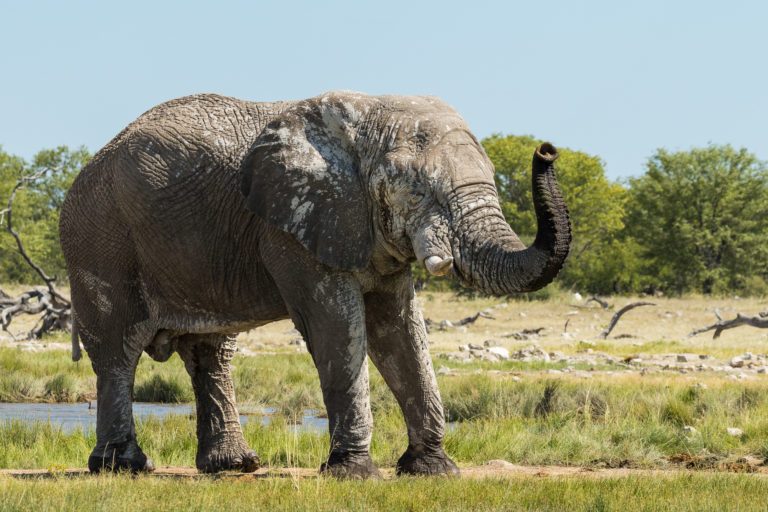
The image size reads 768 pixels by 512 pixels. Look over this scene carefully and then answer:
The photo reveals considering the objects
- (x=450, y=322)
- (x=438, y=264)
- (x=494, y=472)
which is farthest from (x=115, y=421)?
(x=450, y=322)

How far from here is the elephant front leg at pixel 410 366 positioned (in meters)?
8.52

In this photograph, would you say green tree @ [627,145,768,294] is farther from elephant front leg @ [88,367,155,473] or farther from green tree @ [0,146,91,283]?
elephant front leg @ [88,367,155,473]

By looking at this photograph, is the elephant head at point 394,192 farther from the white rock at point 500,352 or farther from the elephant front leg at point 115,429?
the white rock at point 500,352

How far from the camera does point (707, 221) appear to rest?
63.9m

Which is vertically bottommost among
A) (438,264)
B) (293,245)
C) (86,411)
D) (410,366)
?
(86,411)

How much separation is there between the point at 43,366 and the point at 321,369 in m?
12.9

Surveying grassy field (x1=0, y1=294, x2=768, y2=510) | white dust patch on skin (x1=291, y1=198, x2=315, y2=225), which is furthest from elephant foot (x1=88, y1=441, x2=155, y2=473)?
white dust patch on skin (x1=291, y1=198, x2=315, y2=225)

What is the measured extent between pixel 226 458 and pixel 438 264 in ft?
12.4

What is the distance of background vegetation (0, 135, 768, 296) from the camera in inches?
2475

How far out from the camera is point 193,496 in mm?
7066

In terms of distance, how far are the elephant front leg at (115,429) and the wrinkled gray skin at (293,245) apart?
0.02 meters

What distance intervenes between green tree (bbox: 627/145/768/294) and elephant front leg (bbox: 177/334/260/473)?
181 feet

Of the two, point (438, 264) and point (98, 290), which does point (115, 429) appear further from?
point (438, 264)

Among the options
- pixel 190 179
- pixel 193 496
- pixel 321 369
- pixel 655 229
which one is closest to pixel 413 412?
pixel 321 369
